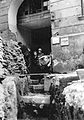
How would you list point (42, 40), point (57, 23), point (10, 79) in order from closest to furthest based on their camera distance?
point (10, 79) < point (57, 23) < point (42, 40)

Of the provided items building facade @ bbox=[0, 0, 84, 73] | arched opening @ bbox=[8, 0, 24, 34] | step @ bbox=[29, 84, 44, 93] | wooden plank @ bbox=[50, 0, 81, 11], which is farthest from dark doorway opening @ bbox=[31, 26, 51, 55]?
step @ bbox=[29, 84, 44, 93]

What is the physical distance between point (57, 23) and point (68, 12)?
70cm

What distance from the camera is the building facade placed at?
840 centimetres

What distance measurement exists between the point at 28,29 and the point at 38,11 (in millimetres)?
1851

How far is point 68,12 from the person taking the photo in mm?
8672

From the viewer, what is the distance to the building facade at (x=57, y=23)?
27.6 feet

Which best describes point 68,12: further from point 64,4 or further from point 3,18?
point 3,18

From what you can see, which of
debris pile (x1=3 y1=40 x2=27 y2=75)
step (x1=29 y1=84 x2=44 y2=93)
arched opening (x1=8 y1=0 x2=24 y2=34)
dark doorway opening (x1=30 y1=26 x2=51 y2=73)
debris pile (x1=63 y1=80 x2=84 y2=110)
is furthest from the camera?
dark doorway opening (x1=30 y1=26 x2=51 y2=73)

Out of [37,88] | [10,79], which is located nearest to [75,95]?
[10,79]

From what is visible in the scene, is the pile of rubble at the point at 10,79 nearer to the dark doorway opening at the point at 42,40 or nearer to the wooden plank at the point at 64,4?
the wooden plank at the point at 64,4

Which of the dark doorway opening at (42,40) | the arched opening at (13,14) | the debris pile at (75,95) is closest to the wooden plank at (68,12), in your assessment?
the arched opening at (13,14)

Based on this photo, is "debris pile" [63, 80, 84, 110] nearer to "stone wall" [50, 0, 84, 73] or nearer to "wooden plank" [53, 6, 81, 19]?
"stone wall" [50, 0, 84, 73]

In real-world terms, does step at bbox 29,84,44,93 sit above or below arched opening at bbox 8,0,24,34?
below

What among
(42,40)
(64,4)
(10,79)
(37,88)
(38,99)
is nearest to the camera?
(38,99)
